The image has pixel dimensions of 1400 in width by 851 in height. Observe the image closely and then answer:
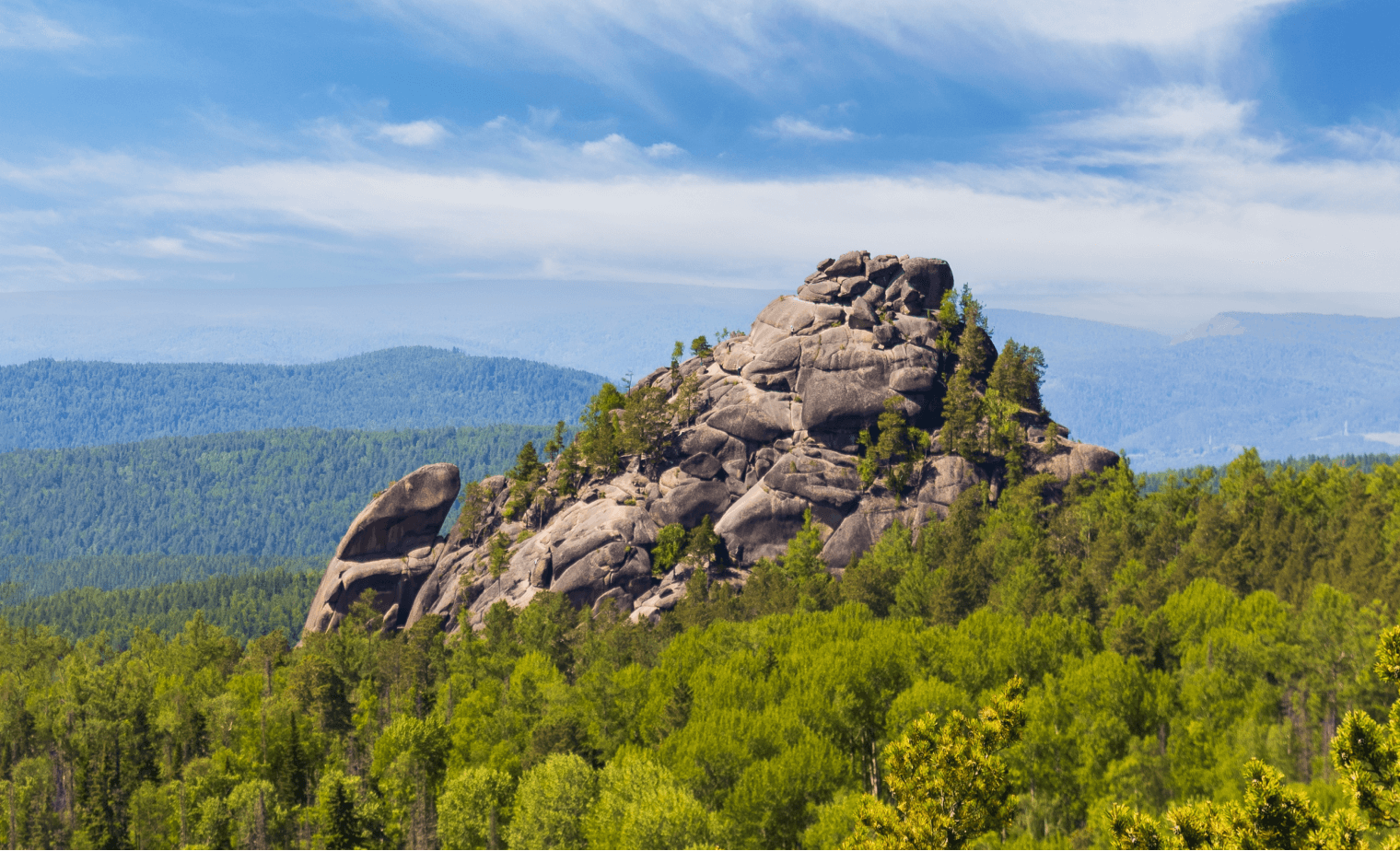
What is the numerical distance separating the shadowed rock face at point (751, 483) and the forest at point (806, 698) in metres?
6.17

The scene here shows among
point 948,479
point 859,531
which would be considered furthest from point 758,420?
point 948,479

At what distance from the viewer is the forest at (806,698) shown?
48.4m

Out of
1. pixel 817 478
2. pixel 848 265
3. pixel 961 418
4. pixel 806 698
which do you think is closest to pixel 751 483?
pixel 817 478

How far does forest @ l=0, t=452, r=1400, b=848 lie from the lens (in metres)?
48.4

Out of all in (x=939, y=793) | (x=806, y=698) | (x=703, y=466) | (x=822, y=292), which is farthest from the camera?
(x=822, y=292)

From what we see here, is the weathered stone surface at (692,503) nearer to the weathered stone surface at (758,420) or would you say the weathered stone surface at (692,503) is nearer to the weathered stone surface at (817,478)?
the weathered stone surface at (817,478)

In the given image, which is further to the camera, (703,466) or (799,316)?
(799,316)

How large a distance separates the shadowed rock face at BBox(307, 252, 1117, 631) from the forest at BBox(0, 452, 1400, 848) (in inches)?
243

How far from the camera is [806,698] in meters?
55.9

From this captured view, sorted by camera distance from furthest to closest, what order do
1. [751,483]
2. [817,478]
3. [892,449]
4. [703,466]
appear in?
[703,466], [751,483], [817,478], [892,449]

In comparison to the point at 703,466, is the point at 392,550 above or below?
below

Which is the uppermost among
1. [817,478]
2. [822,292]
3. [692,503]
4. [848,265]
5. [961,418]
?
[848,265]

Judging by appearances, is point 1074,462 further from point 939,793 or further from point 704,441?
point 939,793

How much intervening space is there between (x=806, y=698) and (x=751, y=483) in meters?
72.1
